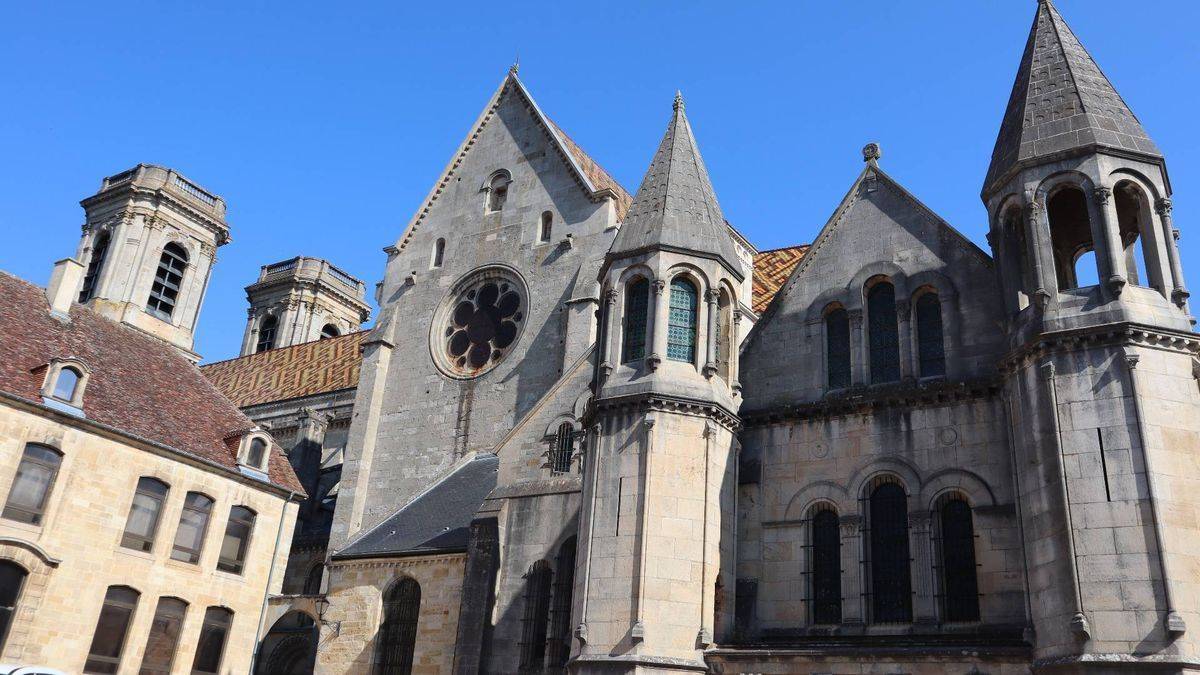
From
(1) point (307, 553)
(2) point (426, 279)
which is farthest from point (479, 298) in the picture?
(1) point (307, 553)

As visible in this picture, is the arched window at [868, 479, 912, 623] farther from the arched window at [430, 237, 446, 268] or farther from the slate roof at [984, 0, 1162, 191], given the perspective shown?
the arched window at [430, 237, 446, 268]

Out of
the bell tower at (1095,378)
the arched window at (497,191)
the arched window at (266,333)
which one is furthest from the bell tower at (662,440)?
the arched window at (266,333)

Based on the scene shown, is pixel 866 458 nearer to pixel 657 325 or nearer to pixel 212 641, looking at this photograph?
pixel 657 325

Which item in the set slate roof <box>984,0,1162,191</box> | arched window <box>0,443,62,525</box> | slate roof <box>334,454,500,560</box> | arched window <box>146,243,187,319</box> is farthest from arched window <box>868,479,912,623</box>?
arched window <box>146,243,187,319</box>

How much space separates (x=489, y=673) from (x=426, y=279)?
15910 millimetres

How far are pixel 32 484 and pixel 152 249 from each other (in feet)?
87.3

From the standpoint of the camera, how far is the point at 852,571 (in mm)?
17281

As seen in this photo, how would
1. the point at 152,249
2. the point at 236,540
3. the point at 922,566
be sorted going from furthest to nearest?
the point at 152,249
the point at 236,540
the point at 922,566

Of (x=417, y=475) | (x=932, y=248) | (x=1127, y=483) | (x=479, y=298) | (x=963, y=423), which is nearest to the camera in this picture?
(x=1127, y=483)

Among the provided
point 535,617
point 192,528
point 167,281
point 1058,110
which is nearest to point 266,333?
point 167,281

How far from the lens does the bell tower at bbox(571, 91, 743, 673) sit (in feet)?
53.3

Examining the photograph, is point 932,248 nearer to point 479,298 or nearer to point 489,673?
point 489,673

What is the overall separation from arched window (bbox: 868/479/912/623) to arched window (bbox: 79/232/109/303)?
1680 inches

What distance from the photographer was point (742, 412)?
1948cm
